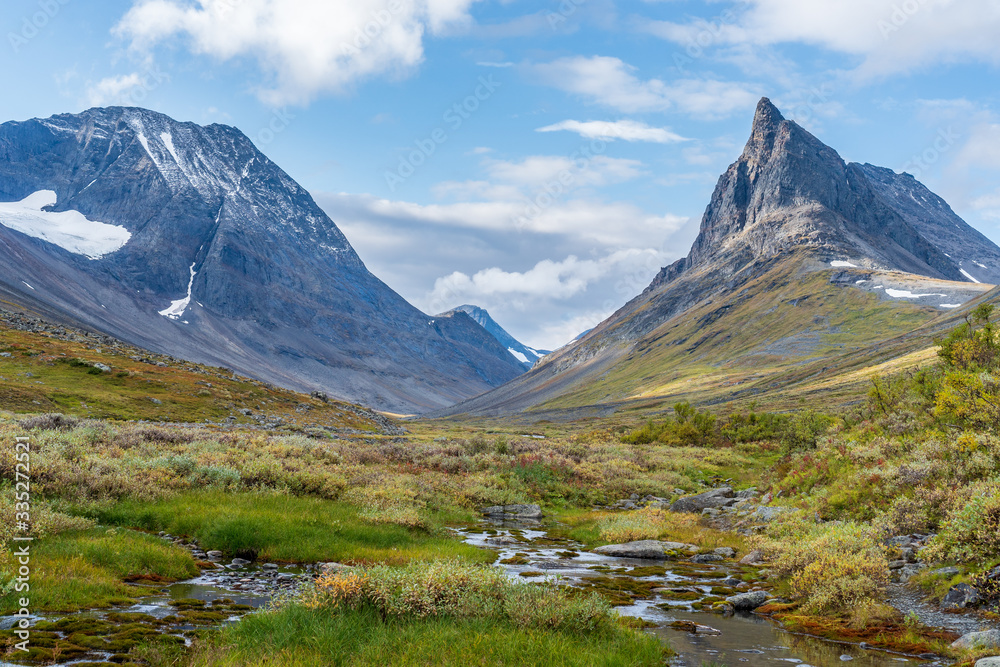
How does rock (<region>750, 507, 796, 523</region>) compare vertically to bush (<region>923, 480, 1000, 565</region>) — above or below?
below

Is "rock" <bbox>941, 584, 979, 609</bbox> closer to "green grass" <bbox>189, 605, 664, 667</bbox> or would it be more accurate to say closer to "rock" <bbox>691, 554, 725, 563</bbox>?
"green grass" <bbox>189, 605, 664, 667</bbox>

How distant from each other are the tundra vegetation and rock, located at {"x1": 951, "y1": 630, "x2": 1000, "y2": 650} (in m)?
0.71

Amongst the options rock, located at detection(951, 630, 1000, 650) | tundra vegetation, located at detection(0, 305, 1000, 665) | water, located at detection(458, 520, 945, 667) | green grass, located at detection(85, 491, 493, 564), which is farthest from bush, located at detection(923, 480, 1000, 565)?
green grass, located at detection(85, 491, 493, 564)

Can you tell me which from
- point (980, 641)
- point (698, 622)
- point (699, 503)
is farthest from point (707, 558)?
point (699, 503)

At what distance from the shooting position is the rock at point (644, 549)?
66.6 feet

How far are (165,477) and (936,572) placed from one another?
22.0 meters

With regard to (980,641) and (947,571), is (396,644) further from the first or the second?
(947,571)

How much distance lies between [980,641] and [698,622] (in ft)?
15.7

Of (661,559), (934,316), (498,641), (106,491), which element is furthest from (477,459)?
(934,316)

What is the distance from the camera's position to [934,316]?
7584 inches

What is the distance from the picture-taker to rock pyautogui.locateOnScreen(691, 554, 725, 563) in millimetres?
19477

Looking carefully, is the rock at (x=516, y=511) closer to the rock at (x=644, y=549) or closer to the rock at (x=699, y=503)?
the rock at (x=699, y=503)

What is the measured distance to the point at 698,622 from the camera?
12.6m

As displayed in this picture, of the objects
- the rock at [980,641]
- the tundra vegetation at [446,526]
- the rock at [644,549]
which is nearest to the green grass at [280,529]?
the tundra vegetation at [446,526]
